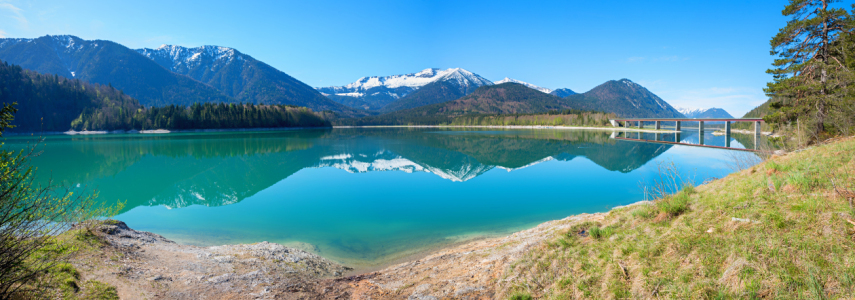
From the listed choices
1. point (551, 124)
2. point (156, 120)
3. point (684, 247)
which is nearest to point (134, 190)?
point (684, 247)

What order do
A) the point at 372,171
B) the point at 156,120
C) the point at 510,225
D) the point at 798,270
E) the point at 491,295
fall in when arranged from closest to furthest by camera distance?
the point at 798,270 → the point at 491,295 → the point at 510,225 → the point at 372,171 → the point at 156,120

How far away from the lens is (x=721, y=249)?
4.11 meters

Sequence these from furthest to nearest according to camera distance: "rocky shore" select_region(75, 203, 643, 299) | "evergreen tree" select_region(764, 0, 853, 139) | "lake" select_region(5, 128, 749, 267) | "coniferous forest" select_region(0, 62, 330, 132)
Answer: "coniferous forest" select_region(0, 62, 330, 132) < "evergreen tree" select_region(764, 0, 853, 139) < "lake" select_region(5, 128, 749, 267) < "rocky shore" select_region(75, 203, 643, 299)

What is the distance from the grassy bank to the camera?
135 inches

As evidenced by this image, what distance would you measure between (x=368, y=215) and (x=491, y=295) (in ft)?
29.7

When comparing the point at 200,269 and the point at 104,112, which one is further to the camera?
the point at 104,112

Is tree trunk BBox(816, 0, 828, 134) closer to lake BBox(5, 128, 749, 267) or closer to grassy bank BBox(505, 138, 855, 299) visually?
lake BBox(5, 128, 749, 267)

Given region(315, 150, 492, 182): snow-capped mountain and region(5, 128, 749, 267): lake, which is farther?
region(315, 150, 492, 182): snow-capped mountain

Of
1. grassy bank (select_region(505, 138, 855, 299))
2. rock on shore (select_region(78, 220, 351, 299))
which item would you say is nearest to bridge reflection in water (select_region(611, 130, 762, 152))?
grassy bank (select_region(505, 138, 855, 299))

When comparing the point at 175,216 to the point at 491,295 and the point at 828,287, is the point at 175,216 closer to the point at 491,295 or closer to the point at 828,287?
the point at 491,295

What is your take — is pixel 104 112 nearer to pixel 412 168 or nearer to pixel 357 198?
pixel 412 168

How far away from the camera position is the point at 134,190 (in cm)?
1906

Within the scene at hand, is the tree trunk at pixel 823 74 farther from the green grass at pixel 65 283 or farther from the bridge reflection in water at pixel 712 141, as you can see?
the green grass at pixel 65 283

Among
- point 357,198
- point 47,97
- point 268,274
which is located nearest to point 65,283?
point 268,274
